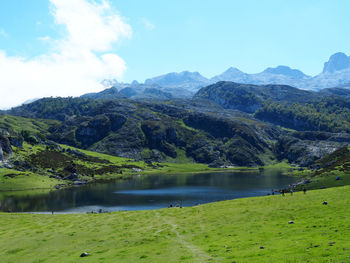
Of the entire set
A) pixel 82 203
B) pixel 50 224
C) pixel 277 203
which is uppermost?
pixel 277 203

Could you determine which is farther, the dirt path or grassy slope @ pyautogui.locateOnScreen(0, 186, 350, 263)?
the dirt path

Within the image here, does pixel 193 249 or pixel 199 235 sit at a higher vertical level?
pixel 193 249

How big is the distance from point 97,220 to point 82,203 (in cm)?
8877

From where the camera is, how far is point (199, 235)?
4462 cm

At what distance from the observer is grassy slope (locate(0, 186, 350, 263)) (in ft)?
100

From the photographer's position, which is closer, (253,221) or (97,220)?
(253,221)

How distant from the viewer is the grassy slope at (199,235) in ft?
100

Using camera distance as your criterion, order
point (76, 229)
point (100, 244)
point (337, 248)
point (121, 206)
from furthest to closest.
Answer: point (121, 206) < point (76, 229) < point (100, 244) < point (337, 248)

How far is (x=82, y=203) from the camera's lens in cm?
14612

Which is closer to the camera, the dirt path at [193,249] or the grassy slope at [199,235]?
the grassy slope at [199,235]

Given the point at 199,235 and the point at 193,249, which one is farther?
the point at 199,235

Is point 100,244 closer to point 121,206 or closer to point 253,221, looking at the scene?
point 253,221

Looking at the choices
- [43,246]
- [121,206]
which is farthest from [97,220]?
[121,206]

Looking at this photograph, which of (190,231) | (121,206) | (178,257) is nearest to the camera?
(178,257)
